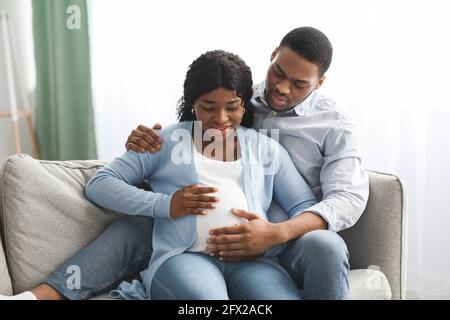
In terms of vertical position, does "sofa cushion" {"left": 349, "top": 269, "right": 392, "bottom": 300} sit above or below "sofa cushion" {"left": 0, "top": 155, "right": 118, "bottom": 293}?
below

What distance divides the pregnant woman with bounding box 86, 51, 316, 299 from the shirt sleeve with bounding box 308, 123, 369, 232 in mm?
65

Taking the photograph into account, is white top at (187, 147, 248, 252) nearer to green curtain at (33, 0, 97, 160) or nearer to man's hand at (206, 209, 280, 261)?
man's hand at (206, 209, 280, 261)

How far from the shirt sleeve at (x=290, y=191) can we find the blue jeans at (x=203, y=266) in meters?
0.12

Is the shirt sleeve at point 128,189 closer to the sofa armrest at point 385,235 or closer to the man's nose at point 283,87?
the man's nose at point 283,87

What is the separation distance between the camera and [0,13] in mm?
2725

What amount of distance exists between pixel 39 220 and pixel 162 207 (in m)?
0.30

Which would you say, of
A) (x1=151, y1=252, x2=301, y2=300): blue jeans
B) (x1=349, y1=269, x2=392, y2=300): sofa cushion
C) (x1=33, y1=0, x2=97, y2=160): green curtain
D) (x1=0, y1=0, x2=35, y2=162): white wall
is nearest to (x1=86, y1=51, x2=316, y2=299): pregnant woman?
(x1=151, y1=252, x2=301, y2=300): blue jeans

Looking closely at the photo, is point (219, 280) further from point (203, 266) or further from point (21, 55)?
point (21, 55)

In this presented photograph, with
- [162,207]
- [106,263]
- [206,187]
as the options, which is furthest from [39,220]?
[206,187]

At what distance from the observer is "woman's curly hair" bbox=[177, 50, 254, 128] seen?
4.42ft

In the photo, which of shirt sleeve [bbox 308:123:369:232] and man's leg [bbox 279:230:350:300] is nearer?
man's leg [bbox 279:230:350:300]

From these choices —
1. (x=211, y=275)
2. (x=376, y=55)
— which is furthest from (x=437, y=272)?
(x=211, y=275)

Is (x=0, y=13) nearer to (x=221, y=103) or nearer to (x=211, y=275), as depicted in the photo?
(x=221, y=103)
